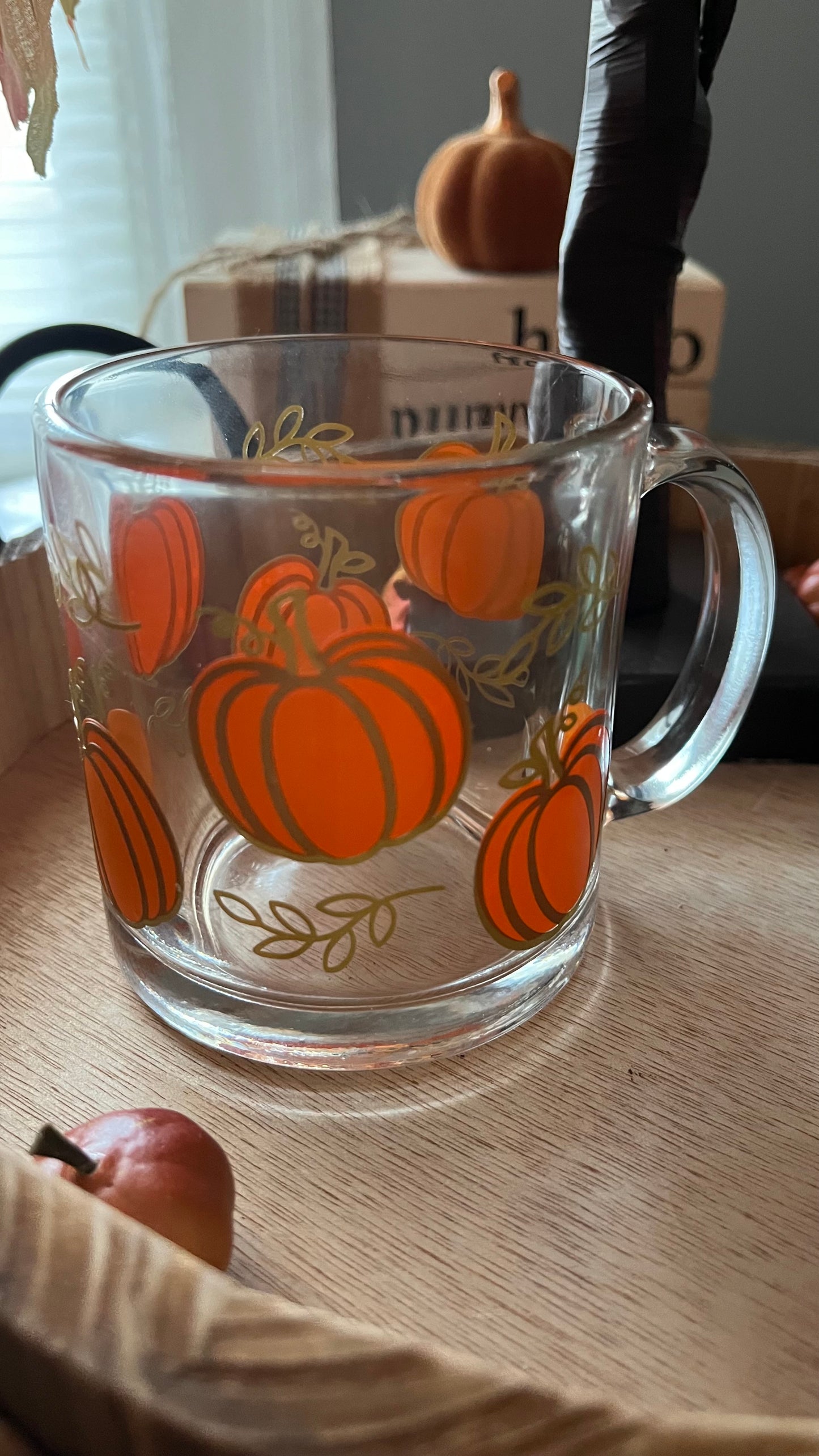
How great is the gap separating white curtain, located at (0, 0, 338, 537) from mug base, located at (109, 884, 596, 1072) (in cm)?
63

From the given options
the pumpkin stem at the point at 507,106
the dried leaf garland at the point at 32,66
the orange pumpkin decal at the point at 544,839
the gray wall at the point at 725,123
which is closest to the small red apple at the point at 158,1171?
the orange pumpkin decal at the point at 544,839

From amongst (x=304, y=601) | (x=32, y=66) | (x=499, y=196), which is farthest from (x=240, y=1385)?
(x=499, y=196)

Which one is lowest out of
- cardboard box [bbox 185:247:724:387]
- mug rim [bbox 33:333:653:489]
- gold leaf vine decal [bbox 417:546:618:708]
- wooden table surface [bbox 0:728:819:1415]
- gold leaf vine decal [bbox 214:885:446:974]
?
wooden table surface [bbox 0:728:819:1415]


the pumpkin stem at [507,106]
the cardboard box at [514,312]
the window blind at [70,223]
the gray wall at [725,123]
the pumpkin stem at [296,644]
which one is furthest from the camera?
the gray wall at [725,123]

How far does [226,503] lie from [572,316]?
10.7 inches

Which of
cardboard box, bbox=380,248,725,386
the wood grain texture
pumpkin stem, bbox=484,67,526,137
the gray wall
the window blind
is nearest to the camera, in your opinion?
the wood grain texture

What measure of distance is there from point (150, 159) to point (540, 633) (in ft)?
3.62

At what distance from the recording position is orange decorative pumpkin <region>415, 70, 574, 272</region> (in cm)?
79

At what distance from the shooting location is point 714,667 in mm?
424

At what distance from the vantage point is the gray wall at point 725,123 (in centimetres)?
122

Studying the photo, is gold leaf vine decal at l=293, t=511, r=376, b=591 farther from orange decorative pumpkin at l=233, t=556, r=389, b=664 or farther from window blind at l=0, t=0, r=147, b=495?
window blind at l=0, t=0, r=147, b=495

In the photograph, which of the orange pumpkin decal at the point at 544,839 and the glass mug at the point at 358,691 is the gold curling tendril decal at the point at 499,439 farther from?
the orange pumpkin decal at the point at 544,839

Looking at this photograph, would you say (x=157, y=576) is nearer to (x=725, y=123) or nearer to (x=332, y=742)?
(x=332, y=742)

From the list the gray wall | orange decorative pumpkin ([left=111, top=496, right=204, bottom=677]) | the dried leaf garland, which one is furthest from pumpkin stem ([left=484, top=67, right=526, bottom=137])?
orange decorative pumpkin ([left=111, top=496, right=204, bottom=677])
